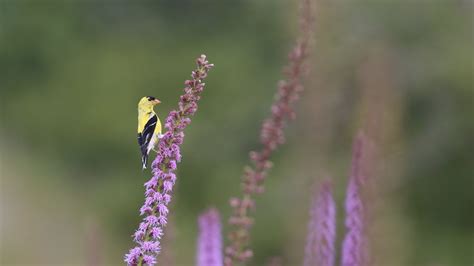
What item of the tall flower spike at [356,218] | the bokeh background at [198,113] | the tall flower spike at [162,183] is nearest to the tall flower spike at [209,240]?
the tall flower spike at [356,218]

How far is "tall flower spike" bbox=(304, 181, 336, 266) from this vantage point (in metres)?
3.45

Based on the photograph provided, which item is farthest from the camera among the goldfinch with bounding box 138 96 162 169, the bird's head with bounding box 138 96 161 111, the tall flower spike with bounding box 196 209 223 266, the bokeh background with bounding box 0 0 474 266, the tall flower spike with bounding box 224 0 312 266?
the bokeh background with bounding box 0 0 474 266

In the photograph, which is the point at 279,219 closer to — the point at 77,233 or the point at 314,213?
the point at 77,233

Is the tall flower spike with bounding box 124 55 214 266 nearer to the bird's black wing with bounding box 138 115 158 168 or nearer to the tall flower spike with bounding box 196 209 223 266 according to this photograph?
the bird's black wing with bounding box 138 115 158 168

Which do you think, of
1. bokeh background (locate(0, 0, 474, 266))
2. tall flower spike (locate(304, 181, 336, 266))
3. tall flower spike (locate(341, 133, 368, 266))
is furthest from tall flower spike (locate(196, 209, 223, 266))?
bokeh background (locate(0, 0, 474, 266))

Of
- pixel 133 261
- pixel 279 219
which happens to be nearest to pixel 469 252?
pixel 279 219

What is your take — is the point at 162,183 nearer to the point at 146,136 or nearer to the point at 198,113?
the point at 146,136

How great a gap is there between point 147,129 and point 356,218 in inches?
37.5

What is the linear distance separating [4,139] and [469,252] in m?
15.7

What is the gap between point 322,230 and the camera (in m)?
3.51

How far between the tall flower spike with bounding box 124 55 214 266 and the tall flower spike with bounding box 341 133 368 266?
612mm

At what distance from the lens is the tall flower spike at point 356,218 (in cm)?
269

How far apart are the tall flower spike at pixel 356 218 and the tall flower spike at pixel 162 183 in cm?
61

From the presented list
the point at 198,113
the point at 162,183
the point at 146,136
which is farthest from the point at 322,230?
the point at 198,113
